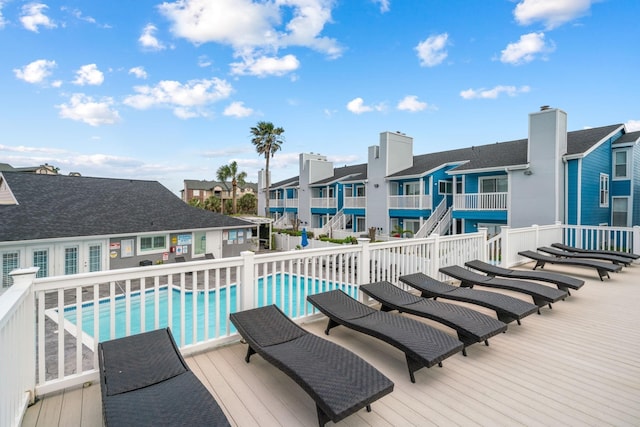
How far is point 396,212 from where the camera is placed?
19.2 m

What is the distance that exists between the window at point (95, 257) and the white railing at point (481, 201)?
58.0 ft

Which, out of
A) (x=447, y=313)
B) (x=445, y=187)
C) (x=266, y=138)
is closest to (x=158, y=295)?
(x=447, y=313)

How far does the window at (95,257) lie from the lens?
13422 millimetres

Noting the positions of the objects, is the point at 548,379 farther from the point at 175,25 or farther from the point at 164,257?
the point at 164,257

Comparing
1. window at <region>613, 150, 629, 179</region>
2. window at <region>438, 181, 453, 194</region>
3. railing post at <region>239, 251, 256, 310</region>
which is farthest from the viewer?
window at <region>438, 181, 453, 194</region>

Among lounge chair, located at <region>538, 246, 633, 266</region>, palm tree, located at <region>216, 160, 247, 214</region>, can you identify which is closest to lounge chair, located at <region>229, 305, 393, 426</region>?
lounge chair, located at <region>538, 246, 633, 266</region>

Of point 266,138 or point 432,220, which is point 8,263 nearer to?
point 432,220

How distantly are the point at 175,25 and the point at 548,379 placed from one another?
14.1 metres

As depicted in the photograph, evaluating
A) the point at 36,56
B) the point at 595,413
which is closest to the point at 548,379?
the point at 595,413

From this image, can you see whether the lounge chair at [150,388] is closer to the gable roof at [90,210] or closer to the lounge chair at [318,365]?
the lounge chair at [318,365]

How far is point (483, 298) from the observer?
4.09m

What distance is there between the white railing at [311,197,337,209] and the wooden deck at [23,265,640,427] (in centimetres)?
2146

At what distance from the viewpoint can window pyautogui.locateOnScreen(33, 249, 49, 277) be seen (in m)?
12.1

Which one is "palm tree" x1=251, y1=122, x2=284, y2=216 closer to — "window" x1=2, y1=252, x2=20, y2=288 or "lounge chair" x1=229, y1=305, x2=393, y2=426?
"window" x1=2, y1=252, x2=20, y2=288
